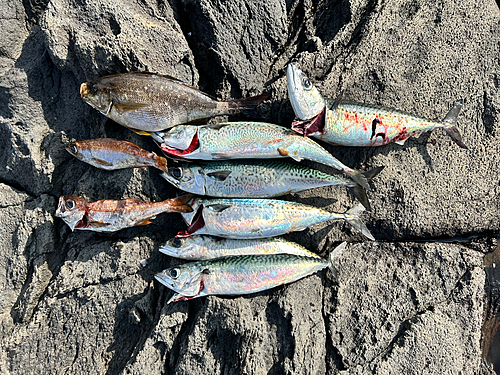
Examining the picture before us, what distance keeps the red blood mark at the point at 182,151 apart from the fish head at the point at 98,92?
70cm

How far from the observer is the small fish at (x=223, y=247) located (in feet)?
10.3

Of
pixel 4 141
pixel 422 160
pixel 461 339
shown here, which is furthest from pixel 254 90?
pixel 461 339

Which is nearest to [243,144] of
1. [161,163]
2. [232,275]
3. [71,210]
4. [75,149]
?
[161,163]

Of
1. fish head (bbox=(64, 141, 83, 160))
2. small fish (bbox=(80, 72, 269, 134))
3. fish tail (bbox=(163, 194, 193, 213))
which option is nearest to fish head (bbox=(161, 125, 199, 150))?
small fish (bbox=(80, 72, 269, 134))

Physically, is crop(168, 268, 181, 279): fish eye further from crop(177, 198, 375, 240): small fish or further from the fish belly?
the fish belly

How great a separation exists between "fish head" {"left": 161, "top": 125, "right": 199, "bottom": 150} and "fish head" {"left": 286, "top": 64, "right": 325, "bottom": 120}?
3.43 ft

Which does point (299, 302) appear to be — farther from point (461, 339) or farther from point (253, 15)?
point (253, 15)

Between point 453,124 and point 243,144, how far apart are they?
2.31m

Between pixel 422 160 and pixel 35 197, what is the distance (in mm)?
4489

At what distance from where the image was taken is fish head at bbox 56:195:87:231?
10.1 feet

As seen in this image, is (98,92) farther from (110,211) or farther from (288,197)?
(288,197)

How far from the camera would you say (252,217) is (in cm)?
309

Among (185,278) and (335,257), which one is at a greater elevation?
Answer: (335,257)

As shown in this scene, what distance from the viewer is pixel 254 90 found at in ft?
11.5
